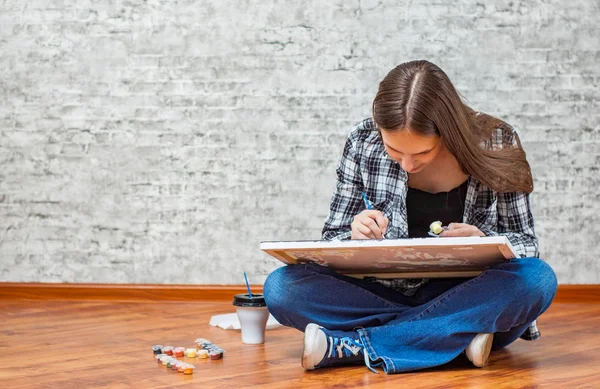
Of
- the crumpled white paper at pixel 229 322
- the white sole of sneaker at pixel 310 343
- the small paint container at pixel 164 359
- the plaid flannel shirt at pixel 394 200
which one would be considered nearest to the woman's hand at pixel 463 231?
the plaid flannel shirt at pixel 394 200

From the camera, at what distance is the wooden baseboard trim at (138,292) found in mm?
3160

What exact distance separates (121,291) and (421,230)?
173 centimetres

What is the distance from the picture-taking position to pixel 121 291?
3.28 meters

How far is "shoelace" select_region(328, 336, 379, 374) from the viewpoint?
Answer: 1.72m

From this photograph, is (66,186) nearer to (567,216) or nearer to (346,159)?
(346,159)

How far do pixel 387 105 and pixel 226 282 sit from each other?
1738 mm

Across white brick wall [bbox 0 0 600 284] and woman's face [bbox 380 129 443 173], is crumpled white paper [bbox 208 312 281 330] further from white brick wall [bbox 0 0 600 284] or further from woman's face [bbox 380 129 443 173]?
woman's face [bbox 380 129 443 173]

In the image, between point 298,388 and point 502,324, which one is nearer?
point 298,388

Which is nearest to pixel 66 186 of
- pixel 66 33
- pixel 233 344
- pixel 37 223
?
pixel 37 223

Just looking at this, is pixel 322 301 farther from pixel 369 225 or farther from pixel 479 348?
pixel 479 348

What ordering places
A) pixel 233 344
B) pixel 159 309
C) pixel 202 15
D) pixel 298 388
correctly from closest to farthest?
pixel 298 388, pixel 233 344, pixel 159 309, pixel 202 15

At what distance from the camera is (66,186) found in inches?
131

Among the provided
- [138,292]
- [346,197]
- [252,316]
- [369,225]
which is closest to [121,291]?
[138,292]

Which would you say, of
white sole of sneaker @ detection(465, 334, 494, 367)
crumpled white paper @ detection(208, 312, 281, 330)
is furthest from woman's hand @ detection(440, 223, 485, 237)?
crumpled white paper @ detection(208, 312, 281, 330)
